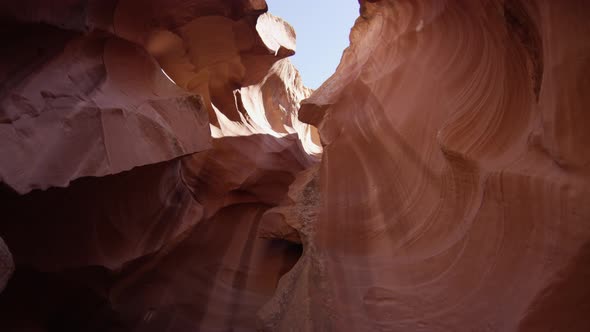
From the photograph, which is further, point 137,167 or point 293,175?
point 293,175

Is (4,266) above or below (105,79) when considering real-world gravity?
below

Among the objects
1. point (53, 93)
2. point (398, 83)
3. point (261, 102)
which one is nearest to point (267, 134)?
point (261, 102)

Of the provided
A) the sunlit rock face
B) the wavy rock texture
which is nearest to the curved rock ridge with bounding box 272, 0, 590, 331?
the sunlit rock face

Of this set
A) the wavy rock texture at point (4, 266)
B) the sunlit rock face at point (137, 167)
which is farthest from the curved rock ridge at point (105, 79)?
→ the wavy rock texture at point (4, 266)

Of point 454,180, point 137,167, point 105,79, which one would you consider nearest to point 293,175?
point 137,167

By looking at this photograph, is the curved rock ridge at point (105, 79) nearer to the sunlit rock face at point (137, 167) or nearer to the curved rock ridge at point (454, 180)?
the sunlit rock face at point (137, 167)

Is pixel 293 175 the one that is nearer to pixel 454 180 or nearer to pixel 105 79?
pixel 105 79

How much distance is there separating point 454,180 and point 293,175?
157 inches

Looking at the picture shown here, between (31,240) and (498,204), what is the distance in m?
4.62

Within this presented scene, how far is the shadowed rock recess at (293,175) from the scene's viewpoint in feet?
8.48

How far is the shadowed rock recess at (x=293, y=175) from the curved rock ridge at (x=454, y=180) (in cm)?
2

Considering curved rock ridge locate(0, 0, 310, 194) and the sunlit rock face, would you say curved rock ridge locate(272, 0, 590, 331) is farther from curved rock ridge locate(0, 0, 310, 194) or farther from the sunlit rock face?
curved rock ridge locate(0, 0, 310, 194)

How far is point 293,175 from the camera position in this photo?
7246 mm

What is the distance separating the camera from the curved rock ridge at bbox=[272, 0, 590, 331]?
2.36 metres
